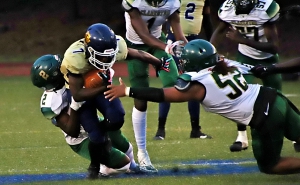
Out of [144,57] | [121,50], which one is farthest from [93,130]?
[144,57]

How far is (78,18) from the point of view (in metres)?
21.8

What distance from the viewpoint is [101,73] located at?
15.7 ft

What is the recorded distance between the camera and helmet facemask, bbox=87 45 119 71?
468cm

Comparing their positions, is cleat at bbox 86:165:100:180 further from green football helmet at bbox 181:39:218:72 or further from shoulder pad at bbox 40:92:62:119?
green football helmet at bbox 181:39:218:72

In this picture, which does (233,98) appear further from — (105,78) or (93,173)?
(93,173)

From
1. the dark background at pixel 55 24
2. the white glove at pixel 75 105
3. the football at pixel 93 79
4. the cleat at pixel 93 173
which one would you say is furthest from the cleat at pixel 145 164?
the dark background at pixel 55 24

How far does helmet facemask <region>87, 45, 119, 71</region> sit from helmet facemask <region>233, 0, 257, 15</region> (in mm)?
1673

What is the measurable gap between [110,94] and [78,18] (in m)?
17.7

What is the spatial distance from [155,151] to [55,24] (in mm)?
15984

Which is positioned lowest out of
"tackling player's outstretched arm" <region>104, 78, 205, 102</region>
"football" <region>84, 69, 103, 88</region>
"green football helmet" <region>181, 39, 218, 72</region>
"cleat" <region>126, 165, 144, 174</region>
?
"cleat" <region>126, 165, 144, 174</region>

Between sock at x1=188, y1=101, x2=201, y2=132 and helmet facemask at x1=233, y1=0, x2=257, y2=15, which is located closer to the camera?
helmet facemask at x1=233, y1=0, x2=257, y2=15

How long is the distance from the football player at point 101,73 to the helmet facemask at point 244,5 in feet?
4.46

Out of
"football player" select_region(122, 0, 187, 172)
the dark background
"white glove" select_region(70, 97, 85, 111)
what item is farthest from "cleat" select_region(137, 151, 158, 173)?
the dark background

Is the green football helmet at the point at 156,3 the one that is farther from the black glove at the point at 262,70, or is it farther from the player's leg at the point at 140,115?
the black glove at the point at 262,70
